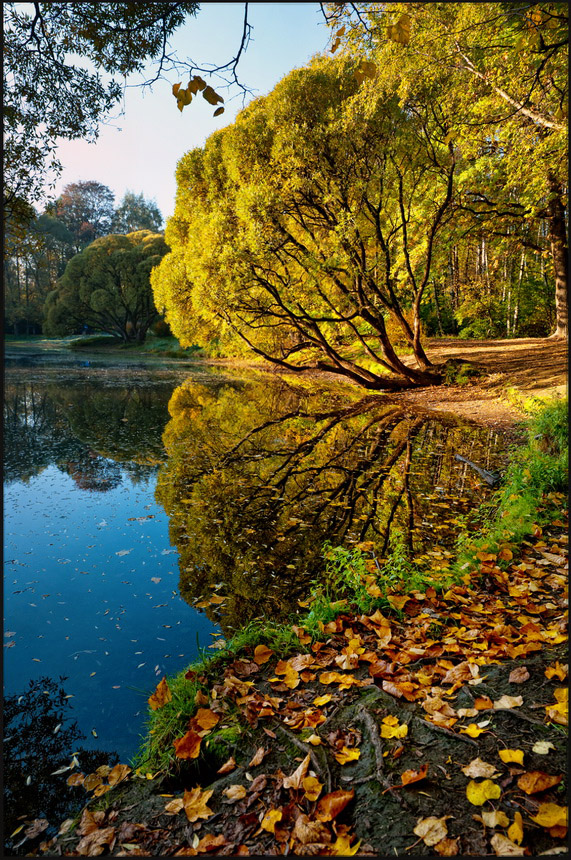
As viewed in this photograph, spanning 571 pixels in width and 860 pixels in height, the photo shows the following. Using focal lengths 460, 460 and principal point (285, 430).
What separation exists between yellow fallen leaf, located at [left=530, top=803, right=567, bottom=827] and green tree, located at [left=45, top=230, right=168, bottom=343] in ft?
133

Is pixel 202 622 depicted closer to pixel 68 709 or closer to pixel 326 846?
pixel 68 709

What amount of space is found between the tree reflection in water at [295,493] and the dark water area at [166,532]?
3cm

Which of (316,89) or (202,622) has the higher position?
(316,89)

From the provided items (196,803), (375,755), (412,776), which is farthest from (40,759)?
(412,776)

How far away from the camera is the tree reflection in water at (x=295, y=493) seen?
15.0 feet

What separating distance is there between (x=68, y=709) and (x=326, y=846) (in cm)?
201

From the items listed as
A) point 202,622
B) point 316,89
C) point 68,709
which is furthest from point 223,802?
point 316,89

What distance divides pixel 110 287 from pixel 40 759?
134 ft

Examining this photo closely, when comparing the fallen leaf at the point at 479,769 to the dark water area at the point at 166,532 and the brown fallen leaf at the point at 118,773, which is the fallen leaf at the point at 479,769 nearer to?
the brown fallen leaf at the point at 118,773

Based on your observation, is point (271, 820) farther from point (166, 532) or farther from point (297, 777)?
point (166, 532)

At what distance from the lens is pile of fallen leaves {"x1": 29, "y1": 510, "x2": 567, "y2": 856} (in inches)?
71.4

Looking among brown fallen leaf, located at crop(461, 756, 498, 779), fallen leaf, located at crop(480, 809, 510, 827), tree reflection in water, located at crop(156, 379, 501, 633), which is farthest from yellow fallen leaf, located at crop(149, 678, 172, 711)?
fallen leaf, located at crop(480, 809, 510, 827)

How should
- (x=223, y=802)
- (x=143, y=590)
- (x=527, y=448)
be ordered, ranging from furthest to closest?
(x=527, y=448)
(x=143, y=590)
(x=223, y=802)

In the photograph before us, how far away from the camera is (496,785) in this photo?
1.86 m
